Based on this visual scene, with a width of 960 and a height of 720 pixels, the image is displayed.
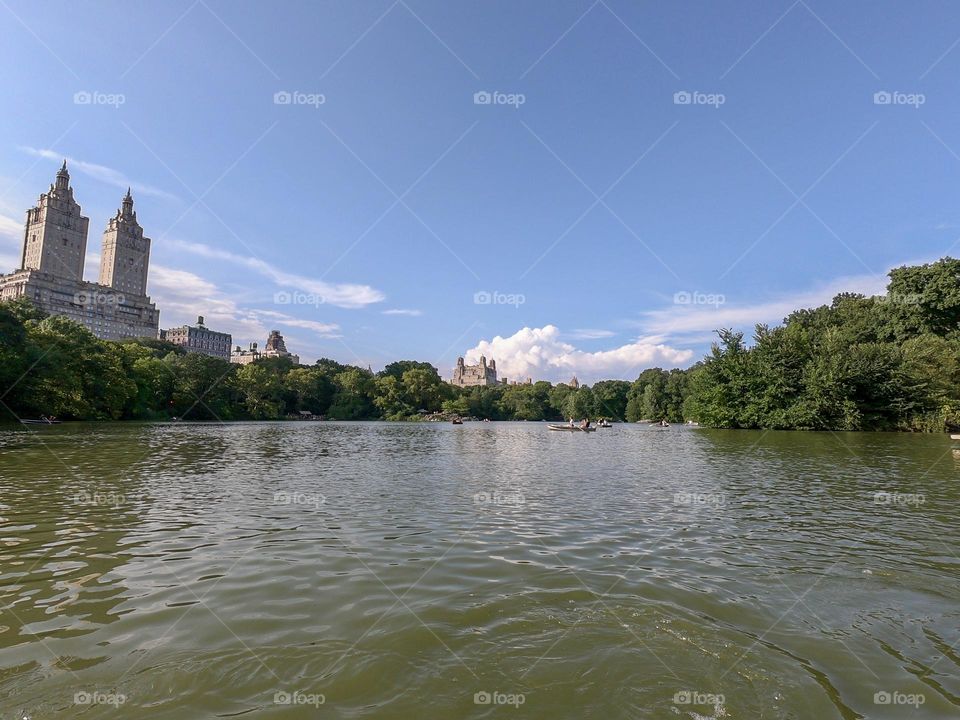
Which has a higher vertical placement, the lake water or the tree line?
the tree line

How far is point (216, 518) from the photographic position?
12422 millimetres

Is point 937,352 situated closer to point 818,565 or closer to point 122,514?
point 818,565

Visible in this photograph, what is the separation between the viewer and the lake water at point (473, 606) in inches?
191

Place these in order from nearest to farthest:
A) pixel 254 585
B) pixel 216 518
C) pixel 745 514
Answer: pixel 254 585 → pixel 216 518 → pixel 745 514

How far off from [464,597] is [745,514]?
9.74 m

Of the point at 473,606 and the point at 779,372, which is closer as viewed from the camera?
the point at 473,606

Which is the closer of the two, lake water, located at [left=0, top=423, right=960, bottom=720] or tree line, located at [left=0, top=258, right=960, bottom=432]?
lake water, located at [left=0, top=423, right=960, bottom=720]

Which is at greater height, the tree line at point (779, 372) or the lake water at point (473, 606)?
the tree line at point (779, 372)

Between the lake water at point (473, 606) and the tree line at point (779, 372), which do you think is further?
the tree line at point (779, 372)

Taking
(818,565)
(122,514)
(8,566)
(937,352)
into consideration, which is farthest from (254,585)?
(937,352)

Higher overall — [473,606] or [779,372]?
[779,372]

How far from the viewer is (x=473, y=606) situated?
23.3 feet

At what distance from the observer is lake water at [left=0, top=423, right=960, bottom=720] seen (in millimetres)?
4840

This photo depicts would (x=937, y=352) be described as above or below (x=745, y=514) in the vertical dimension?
above
